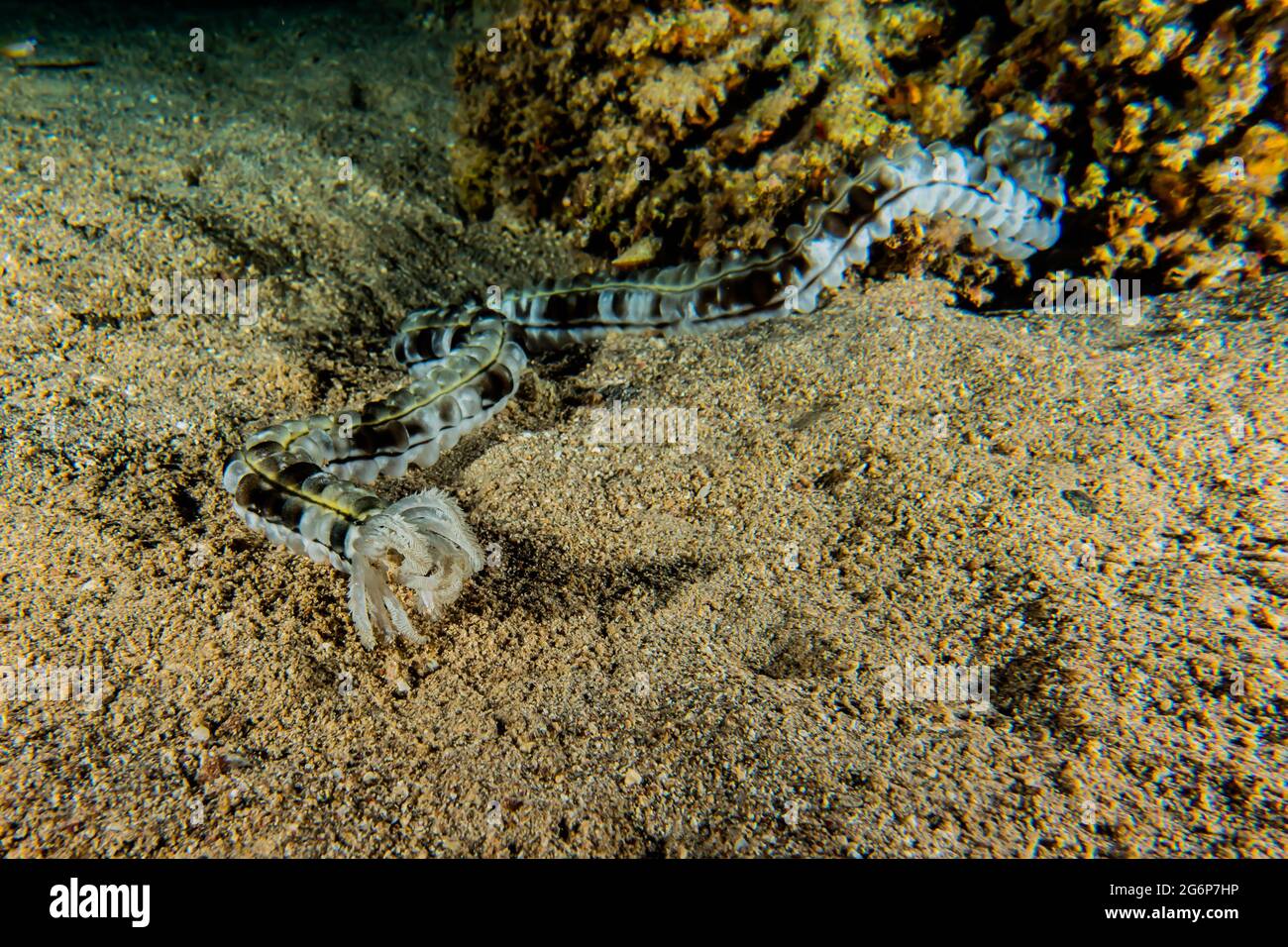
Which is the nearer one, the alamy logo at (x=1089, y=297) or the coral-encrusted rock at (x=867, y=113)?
the coral-encrusted rock at (x=867, y=113)

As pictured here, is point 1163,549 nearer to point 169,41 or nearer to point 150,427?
point 150,427

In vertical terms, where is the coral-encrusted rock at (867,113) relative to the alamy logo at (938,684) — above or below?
above

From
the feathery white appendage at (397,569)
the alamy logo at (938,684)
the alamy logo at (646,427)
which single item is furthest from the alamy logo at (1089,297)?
the feathery white appendage at (397,569)

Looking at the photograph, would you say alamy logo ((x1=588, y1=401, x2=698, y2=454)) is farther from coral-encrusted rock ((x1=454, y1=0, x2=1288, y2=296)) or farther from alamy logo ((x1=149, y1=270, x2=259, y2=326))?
alamy logo ((x1=149, y1=270, x2=259, y2=326))
